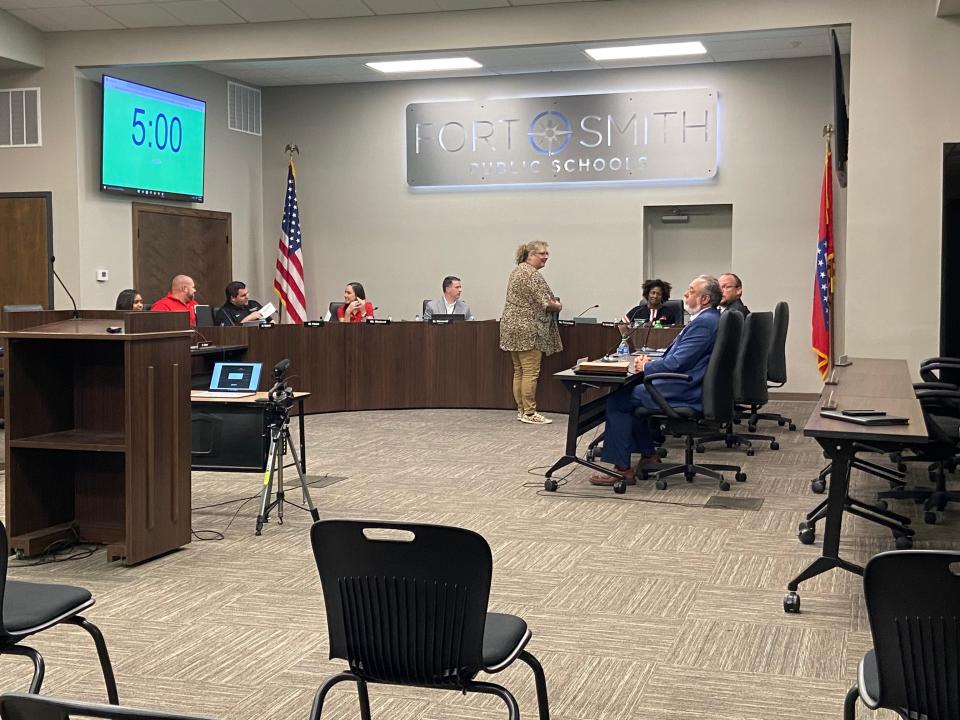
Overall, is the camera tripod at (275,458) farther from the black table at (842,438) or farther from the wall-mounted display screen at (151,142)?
the wall-mounted display screen at (151,142)

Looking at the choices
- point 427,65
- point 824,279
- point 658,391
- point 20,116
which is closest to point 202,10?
point 20,116

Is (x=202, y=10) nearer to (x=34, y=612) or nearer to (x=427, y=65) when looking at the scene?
(x=427, y=65)

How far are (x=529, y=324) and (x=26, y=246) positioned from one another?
5.06 metres

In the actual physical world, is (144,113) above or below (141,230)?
above

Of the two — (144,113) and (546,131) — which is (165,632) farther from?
(546,131)

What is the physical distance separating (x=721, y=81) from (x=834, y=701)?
375 inches

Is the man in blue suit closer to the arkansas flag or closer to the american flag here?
the arkansas flag

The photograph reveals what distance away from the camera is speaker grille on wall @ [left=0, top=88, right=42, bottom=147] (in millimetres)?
10375

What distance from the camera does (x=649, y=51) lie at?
1101 centimetres

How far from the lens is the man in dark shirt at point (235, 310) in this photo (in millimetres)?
10078

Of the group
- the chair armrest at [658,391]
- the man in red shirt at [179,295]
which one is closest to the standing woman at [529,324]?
the man in red shirt at [179,295]

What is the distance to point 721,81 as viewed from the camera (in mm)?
11789

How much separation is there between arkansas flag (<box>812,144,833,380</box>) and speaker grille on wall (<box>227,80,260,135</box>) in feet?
22.2

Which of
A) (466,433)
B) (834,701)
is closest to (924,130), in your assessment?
(466,433)
